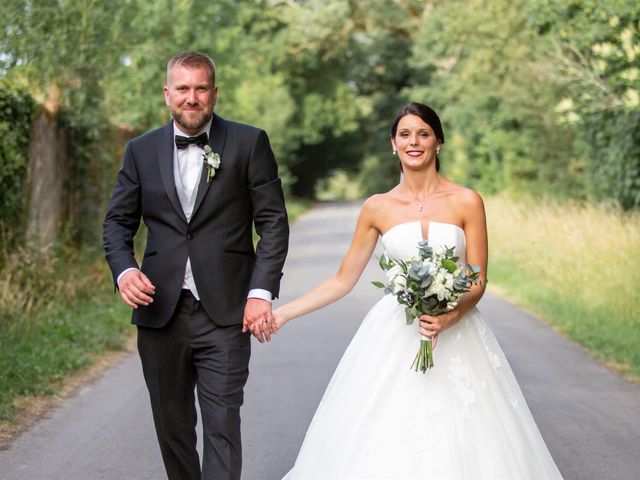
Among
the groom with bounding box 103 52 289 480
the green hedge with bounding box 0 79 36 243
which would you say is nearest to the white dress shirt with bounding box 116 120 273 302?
the groom with bounding box 103 52 289 480

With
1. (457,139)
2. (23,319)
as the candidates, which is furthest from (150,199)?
(457,139)

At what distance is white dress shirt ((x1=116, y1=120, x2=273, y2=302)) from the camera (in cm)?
455

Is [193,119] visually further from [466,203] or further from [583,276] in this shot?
[583,276]

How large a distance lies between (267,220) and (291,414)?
3276 millimetres

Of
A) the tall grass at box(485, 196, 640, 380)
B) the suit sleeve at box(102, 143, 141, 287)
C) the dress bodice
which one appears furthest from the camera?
the tall grass at box(485, 196, 640, 380)

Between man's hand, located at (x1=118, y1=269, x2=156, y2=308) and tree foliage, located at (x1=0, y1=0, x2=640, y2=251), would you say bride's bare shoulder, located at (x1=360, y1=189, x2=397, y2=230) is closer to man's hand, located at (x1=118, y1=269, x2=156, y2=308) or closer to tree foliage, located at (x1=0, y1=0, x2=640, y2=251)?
man's hand, located at (x1=118, y1=269, x2=156, y2=308)

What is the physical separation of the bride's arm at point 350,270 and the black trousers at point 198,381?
51cm

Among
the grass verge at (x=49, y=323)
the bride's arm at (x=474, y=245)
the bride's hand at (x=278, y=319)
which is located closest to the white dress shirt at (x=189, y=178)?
the bride's hand at (x=278, y=319)

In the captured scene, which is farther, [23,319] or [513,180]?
[513,180]

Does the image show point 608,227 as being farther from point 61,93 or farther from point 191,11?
point 191,11

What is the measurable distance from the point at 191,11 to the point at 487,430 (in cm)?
1668

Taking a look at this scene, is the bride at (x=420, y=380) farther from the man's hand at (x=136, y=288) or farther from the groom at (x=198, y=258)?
the man's hand at (x=136, y=288)

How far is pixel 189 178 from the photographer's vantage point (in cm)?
463

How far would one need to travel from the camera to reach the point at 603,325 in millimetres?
11391
